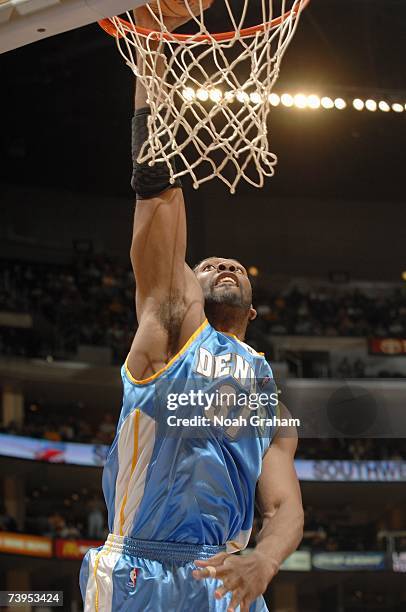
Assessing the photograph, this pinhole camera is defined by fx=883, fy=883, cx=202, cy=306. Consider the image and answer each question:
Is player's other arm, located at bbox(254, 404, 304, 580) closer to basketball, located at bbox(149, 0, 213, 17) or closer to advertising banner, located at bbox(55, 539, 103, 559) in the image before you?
basketball, located at bbox(149, 0, 213, 17)

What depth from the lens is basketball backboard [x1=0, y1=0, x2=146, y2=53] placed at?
222cm

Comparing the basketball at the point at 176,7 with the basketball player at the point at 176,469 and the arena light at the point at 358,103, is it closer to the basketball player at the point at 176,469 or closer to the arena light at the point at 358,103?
the basketball player at the point at 176,469

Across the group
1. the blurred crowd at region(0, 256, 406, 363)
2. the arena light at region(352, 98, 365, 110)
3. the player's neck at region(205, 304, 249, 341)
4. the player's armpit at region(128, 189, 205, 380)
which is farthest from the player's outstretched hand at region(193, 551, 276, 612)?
the blurred crowd at region(0, 256, 406, 363)

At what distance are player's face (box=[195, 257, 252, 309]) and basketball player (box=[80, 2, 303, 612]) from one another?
0.09 meters

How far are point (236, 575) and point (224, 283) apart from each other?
0.93 meters

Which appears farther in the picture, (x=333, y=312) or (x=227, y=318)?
(x=333, y=312)

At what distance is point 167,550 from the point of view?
7.72ft

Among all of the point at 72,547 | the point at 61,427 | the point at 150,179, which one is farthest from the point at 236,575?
the point at 61,427

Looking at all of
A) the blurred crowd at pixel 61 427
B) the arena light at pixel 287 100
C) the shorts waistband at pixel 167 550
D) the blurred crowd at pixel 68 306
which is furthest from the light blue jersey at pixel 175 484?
the blurred crowd at pixel 68 306

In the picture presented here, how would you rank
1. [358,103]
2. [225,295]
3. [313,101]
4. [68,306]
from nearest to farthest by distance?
[225,295]
[358,103]
[313,101]
[68,306]

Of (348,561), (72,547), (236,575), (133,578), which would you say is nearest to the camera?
(236,575)

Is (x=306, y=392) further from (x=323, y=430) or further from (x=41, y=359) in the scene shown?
(x=41, y=359)

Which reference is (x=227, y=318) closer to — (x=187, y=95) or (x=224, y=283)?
(x=224, y=283)

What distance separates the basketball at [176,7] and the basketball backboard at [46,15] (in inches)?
16.1
